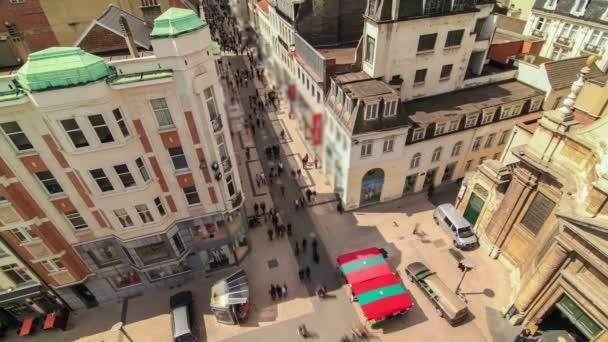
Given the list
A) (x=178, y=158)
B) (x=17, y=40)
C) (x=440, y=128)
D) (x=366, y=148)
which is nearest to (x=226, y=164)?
(x=178, y=158)

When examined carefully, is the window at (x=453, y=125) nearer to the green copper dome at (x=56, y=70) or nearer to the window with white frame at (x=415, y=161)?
the window with white frame at (x=415, y=161)

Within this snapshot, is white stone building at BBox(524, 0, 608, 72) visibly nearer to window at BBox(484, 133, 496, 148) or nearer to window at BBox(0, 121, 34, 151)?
window at BBox(484, 133, 496, 148)

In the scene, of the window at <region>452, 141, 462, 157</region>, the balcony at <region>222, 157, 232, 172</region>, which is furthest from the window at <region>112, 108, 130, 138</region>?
the window at <region>452, 141, 462, 157</region>

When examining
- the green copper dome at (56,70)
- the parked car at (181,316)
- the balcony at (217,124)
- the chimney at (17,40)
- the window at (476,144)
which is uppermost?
the chimney at (17,40)

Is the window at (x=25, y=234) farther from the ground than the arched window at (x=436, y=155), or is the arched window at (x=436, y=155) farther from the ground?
the window at (x=25, y=234)

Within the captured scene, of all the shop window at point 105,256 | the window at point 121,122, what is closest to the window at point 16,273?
the shop window at point 105,256

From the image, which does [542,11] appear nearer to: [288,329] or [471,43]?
[471,43]
